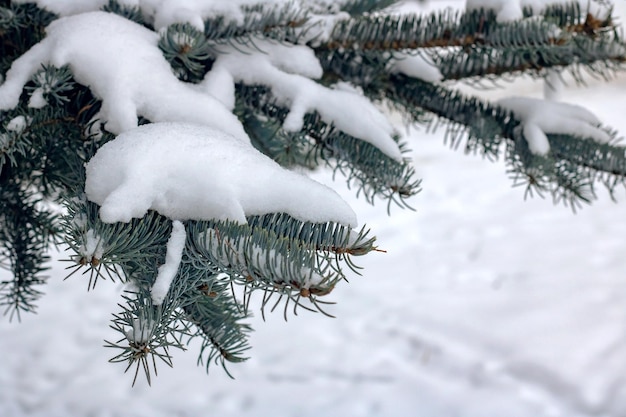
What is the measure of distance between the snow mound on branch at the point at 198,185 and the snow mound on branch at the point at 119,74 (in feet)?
0.34

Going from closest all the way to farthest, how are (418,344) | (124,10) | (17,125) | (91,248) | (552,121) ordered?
(91,248) < (17,125) < (124,10) < (552,121) < (418,344)

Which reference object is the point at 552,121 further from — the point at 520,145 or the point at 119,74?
the point at 119,74

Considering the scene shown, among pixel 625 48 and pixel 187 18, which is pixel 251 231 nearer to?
pixel 187 18

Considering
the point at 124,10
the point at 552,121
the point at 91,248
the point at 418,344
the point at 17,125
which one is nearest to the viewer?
the point at 91,248

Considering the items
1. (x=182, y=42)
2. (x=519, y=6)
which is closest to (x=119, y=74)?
(x=182, y=42)

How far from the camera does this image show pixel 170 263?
40 centimetres

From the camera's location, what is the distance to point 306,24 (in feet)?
2.28

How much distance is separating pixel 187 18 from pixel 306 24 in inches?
5.3

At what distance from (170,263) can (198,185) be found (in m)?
0.06

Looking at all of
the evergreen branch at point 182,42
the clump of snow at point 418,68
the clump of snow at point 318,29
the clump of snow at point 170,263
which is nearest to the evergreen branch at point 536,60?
the clump of snow at point 418,68

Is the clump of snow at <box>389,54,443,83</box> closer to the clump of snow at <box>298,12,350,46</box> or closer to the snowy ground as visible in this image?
the clump of snow at <box>298,12,350,46</box>

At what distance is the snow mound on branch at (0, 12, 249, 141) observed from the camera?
0.56m

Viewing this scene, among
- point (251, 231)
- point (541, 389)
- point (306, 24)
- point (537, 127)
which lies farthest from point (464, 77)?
point (541, 389)

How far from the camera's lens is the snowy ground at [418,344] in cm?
152
